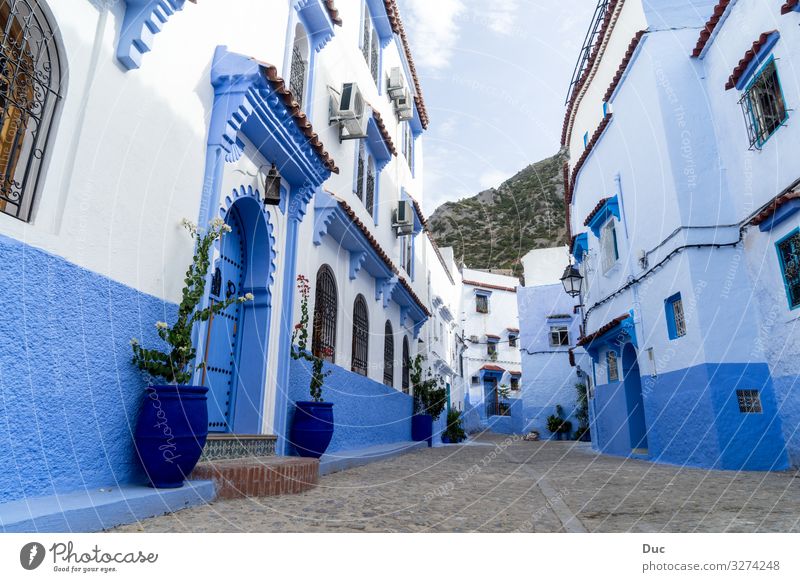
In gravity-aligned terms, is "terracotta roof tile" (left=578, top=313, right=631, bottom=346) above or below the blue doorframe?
above

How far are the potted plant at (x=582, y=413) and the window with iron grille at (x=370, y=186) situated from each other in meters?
13.1

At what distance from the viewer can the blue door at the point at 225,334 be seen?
5.16m

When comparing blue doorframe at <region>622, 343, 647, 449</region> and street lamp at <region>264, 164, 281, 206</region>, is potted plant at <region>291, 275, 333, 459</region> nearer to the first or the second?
street lamp at <region>264, 164, 281, 206</region>

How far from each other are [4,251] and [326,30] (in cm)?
613

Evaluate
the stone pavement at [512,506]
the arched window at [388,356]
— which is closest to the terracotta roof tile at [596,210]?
the arched window at [388,356]

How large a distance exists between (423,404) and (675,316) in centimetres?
706

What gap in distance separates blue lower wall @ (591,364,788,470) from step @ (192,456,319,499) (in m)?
6.05

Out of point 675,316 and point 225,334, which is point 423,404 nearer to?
point 675,316

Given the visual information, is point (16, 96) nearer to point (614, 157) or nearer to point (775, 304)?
point (775, 304)

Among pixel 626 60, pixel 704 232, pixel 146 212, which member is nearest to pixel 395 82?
pixel 626 60

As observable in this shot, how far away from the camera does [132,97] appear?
3.55 meters

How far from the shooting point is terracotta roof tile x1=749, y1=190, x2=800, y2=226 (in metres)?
6.26

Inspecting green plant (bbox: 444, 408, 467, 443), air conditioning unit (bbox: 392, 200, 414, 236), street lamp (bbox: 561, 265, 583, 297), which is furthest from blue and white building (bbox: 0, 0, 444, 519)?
→ green plant (bbox: 444, 408, 467, 443)

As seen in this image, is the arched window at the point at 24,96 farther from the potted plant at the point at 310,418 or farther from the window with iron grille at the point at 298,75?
the window with iron grille at the point at 298,75
